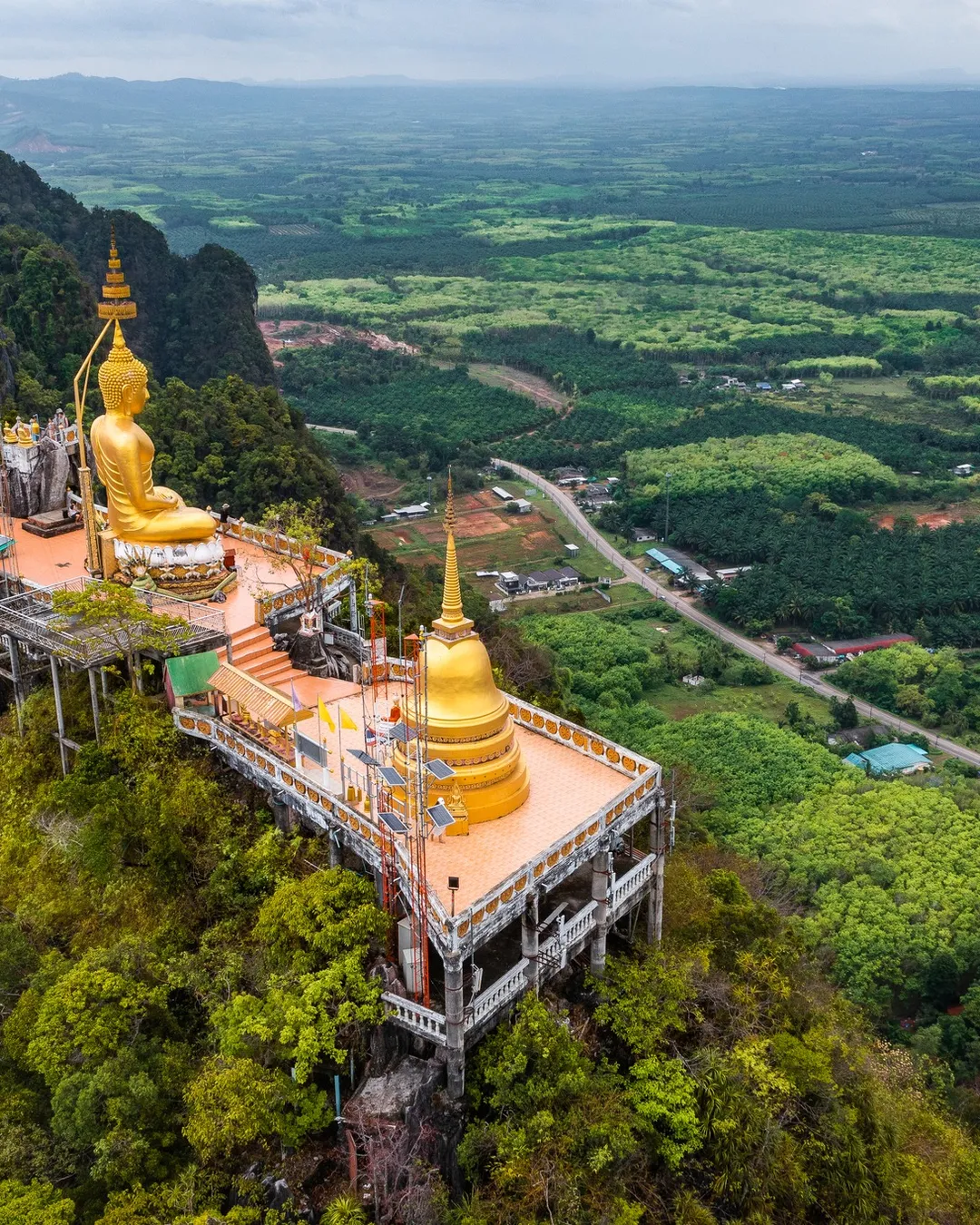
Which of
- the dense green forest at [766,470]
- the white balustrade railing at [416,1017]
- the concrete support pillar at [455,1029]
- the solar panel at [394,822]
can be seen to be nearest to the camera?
the concrete support pillar at [455,1029]

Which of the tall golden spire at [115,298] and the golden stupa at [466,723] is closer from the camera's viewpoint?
the golden stupa at [466,723]

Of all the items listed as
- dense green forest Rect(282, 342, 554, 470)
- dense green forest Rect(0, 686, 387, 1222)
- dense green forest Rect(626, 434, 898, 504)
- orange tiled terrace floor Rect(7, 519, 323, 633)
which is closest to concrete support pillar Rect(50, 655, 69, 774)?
dense green forest Rect(0, 686, 387, 1222)

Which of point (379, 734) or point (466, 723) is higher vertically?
point (466, 723)

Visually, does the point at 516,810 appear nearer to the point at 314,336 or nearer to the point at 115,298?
the point at 115,298

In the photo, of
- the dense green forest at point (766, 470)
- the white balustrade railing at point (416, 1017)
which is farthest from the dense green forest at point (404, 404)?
the white balustrade railing at point (416, 1017)

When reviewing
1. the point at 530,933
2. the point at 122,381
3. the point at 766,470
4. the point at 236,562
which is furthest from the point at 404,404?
the point at 530,933

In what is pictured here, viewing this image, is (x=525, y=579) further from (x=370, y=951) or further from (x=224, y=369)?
(x=370, y=951)

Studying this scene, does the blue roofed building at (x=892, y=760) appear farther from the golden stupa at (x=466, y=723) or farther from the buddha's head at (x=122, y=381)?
the buddha's head at (x=122, y=381)
